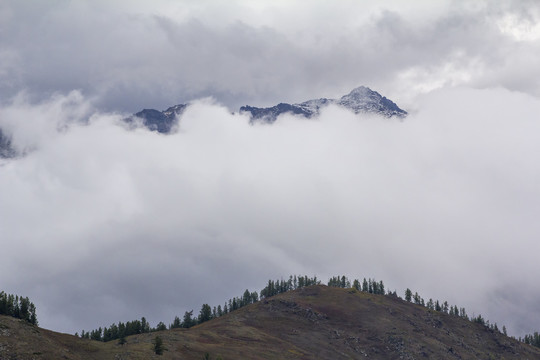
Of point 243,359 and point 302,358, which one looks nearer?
point 243,359

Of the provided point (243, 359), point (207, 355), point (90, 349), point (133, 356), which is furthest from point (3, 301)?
point (243, 359)

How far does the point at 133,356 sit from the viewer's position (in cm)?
13150

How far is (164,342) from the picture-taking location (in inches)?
6250

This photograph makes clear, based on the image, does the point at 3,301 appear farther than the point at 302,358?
No

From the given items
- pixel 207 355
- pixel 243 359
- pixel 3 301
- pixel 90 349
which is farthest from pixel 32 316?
pixel 243 359

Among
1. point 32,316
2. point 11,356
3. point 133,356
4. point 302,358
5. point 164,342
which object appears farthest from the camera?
point 302,358

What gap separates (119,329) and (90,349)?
65.7 meters

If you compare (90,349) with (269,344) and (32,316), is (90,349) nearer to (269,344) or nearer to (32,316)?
(32,316)

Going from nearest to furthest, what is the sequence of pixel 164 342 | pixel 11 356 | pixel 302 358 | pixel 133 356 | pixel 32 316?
pixel 11 356 < pixel 133 356 < pixel 32 316 < pixel 164 342 < pixel 302 358

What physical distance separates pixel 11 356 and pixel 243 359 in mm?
74341

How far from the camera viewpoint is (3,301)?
5374 inches

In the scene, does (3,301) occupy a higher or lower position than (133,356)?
higher

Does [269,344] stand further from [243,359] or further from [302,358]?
[243,359]

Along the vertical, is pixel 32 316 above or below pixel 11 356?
above
